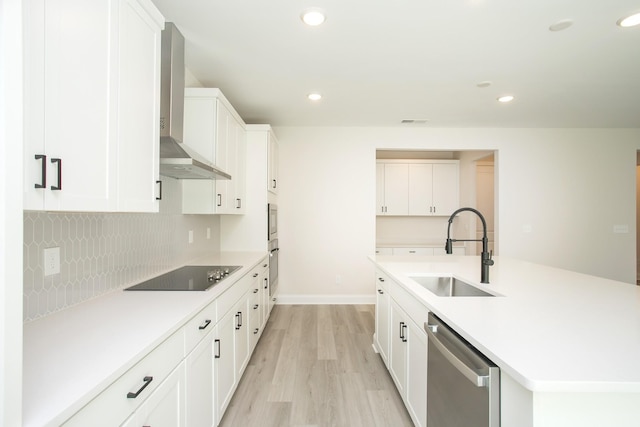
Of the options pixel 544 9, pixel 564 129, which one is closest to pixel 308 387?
pixel 544 9

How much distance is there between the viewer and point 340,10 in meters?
1.84

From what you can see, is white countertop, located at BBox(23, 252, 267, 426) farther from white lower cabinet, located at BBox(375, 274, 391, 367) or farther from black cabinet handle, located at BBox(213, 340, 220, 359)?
white lower cabinet, located at BBox(375, 274, 391, 367)

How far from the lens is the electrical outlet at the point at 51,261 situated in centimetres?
125

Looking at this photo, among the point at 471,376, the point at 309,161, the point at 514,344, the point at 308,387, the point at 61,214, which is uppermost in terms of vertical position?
the point at 309,161

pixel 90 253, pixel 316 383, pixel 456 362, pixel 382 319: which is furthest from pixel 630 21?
pixel 90 253

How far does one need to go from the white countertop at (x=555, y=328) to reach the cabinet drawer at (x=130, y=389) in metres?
1.07

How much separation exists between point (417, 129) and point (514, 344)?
3886 millimetres

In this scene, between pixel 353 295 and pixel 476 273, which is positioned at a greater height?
pixel 476 273

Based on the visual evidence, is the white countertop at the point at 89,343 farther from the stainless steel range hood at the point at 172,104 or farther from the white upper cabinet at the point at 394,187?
the white upper cabinet at the point at 394,187

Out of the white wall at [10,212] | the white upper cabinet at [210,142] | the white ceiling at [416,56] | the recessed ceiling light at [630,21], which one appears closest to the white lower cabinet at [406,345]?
the white wall at [10,212]

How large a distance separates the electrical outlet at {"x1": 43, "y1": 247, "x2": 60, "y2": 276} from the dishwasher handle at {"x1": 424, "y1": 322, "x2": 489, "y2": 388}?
1.65 metres

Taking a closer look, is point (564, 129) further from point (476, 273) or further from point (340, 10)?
point (340, 10)

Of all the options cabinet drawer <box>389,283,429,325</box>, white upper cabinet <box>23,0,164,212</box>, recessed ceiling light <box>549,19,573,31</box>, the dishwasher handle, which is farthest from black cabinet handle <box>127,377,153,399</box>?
recessed ceiling light <box>549,19,573,31</box>

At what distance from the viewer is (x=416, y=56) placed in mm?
2387
